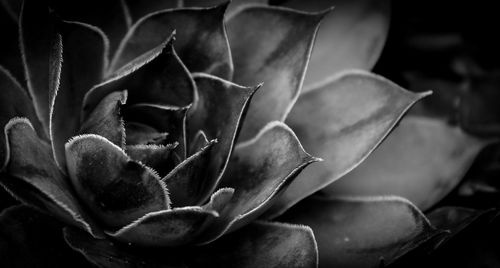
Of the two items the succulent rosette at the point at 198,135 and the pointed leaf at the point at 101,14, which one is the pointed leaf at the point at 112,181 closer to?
A: the succulent rosette at the point at 198,135

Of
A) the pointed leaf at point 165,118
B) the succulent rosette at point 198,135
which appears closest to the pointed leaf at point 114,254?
the succulent rosette at point 198,135

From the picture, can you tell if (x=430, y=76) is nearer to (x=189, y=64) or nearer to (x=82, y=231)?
(x=189, y=64)

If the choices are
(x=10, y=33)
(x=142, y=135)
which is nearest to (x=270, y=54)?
(x=142, y=135)

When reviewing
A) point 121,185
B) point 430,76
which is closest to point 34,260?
point 121,185

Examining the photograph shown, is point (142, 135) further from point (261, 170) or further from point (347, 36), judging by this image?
point (347, 36)

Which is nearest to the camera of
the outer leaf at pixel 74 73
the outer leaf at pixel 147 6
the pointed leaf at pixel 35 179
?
the pointed leaf at pixel 35 179

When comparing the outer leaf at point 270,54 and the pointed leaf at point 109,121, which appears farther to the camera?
the outer leaf at point 270,54
